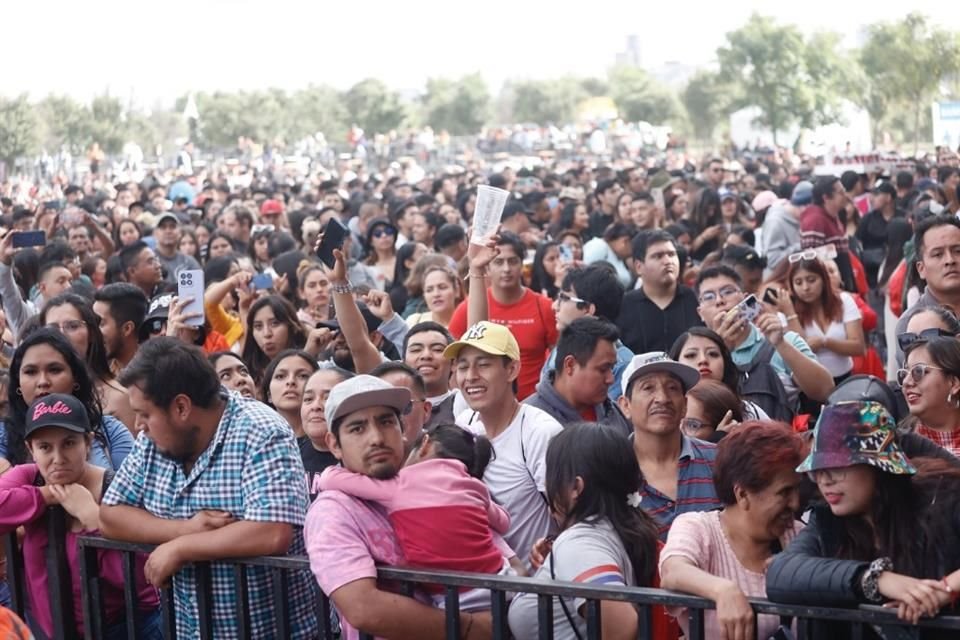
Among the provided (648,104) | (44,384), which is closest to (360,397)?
(44,384)

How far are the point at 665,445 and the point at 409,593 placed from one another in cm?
146

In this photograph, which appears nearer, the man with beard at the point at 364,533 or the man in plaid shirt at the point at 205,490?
the man with beard at the point at 364,533

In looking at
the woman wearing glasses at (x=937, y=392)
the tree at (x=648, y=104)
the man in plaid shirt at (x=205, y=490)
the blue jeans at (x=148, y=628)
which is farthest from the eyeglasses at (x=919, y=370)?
the tree at (x=648, y=104)

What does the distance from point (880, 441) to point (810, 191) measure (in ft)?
41.6

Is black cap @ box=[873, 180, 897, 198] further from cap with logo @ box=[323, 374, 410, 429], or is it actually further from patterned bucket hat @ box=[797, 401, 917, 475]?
patterned bucket hat @ box=[797, 401, 917, 475]

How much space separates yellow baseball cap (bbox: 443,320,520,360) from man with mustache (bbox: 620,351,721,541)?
52 cm

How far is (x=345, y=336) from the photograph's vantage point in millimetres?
7742

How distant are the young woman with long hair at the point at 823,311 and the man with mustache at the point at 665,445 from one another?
10.3ft

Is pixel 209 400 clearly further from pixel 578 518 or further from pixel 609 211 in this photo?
pixel 609 211

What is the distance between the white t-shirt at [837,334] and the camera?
28.7ft

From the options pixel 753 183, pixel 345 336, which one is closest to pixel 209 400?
pixel 345 336

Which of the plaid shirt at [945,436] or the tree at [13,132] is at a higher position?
the tree at [13,132]

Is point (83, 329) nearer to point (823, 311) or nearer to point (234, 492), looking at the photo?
point (234, 492)

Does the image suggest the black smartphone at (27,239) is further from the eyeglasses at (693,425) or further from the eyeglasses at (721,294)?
the eyeglasses at (693,425)
